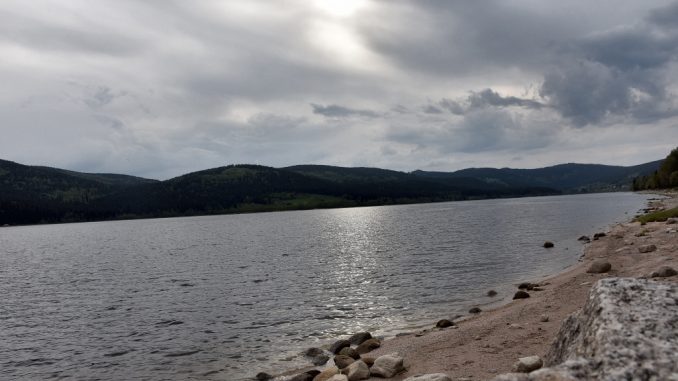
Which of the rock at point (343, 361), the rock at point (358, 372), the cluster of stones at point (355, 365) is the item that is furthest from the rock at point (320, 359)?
the rock at point (358, 372)

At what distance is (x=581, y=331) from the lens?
923 cm

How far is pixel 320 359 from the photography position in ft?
76.7

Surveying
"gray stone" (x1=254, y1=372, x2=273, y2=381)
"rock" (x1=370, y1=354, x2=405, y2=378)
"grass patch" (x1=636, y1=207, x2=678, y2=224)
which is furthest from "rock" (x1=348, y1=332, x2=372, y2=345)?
"grass patch" (x1=636, y1=207, x2=678, y2=224)

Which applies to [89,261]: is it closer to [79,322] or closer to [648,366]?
[79,322]

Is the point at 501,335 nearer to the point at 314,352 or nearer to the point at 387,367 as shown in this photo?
the point at 387,367

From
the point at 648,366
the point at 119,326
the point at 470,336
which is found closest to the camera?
the point at 648,366

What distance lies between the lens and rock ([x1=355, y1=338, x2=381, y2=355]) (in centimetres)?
2327

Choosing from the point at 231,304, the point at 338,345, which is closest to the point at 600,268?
the point at 338,345

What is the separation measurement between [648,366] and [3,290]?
69.2 m

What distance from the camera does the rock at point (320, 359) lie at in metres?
23.0

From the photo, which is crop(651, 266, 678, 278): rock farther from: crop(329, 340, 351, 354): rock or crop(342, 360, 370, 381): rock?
crop(342, 360, 370, 381): rock

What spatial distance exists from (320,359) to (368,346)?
102 inches

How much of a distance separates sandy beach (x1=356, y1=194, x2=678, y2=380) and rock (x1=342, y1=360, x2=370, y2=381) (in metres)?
1.40

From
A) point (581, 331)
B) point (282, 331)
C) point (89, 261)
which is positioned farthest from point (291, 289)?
point (89, 261)
